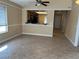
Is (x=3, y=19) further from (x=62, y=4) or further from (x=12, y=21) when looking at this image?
(x=62, y=4)

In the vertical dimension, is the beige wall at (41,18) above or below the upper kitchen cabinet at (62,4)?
below

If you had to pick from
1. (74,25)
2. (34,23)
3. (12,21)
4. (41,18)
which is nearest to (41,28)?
(34,23)

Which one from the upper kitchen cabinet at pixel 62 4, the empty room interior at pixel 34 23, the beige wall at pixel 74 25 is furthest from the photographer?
the upper kitchen cabinet at pixel 62 4

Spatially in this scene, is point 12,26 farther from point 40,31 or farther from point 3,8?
point 40,31

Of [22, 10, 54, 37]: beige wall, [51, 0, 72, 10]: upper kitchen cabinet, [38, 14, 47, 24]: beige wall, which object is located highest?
[51, 0, 72, 10]: upper kitchen cabinet

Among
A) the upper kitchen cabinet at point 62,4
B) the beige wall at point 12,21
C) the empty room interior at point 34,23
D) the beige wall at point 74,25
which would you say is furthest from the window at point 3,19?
the beige wall at point 74,25

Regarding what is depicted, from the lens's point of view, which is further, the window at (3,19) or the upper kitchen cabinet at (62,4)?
the upper kitchen cabinet at (62,4)

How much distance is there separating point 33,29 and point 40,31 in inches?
23.9

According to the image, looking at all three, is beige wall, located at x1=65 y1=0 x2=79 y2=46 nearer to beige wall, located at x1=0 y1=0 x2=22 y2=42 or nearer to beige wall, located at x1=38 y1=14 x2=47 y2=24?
beige wall, located at x1=38 y1=14 x2=47 y2=24

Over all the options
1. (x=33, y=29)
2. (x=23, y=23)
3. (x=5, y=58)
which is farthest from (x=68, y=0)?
(x=5, y=58)

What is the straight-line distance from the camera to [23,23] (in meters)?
8.07

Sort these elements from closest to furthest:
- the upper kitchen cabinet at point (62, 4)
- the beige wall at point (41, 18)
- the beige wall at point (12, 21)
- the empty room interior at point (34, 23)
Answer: the empty room interior at point (34, 23) < the beige wall at point (12, 21) < the upper kitchen cabinet at point (62, 4) < the beige wall at point (41, 18)

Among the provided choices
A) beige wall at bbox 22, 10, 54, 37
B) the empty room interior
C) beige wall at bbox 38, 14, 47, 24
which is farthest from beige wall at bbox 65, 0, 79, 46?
beige wall at bbox 38, 14, 47, 24

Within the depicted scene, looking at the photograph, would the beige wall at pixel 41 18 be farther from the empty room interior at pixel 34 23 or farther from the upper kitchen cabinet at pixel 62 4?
the upper kitchen cabinet at pixel 62 4
